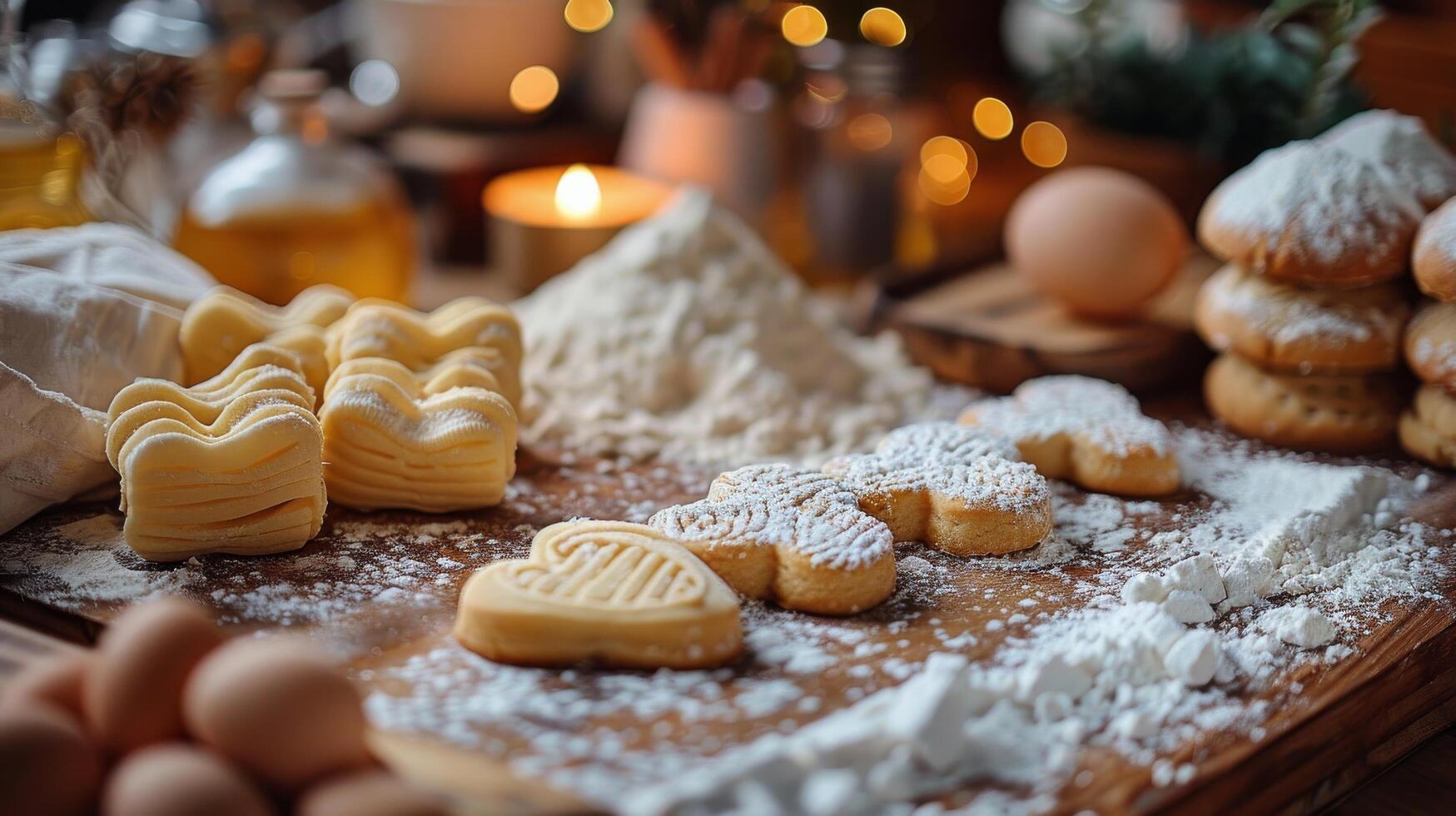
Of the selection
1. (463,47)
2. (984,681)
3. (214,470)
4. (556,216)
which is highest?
(463,47)

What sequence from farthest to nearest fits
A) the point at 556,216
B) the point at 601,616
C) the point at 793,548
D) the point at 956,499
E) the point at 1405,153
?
the point at 556,216, the point at 1405,153, the point at 956,499, the point at 793,548, the point at 601,616

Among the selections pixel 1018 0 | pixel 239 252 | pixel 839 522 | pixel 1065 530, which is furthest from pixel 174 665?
pixel 1018 0

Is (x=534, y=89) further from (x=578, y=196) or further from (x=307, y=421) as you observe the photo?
(x=307, y=421)

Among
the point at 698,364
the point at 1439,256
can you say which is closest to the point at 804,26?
the point at 698,364

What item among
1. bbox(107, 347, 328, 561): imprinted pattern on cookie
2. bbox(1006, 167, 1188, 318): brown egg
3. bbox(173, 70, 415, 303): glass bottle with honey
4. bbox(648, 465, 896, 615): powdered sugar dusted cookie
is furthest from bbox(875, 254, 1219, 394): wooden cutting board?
bbox(107, 347, 328, 561): imprinted pattern on cookie

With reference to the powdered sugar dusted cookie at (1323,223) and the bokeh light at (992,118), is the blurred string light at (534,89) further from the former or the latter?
the powdered sugar dusted cookie at (1323,223)

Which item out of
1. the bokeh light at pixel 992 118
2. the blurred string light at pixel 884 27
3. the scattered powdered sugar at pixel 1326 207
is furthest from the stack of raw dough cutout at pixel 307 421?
the bokeh light at pixel 992 118
